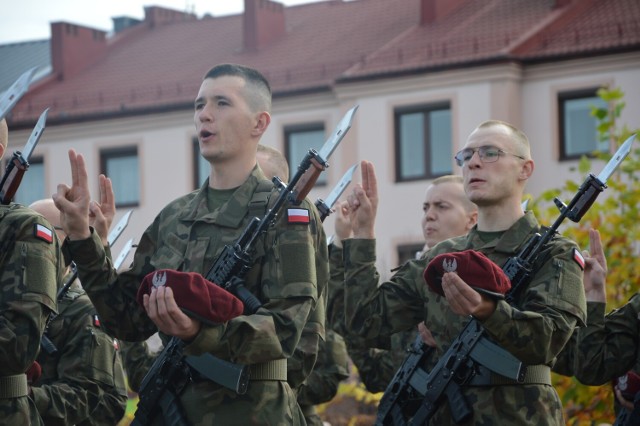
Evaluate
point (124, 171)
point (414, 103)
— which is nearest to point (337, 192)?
point (414, 103)

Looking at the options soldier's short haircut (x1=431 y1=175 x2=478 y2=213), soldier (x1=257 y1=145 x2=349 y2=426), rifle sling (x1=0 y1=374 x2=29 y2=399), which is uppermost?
soldier's short haircut (x1=431 y1=175 x2=478 y2=213)

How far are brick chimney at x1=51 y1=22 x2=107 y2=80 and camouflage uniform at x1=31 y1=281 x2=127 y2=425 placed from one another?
34.5 m

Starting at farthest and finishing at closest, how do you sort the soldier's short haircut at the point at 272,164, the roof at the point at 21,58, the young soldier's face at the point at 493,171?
the roof at the point at 21,58, the soldier's short haircut at the point at 272,164, the young soldier's face at the point at 493,171

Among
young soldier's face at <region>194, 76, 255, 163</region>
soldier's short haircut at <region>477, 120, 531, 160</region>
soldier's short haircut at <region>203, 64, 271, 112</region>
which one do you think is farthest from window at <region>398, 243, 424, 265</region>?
young soldier's face at <region>194, 76, 255, 163</region>

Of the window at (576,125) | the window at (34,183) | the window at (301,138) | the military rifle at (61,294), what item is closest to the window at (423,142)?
the window at (301,138)

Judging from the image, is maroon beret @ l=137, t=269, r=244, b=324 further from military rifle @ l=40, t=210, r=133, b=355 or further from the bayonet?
the bayonet

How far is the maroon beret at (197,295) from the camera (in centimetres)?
586

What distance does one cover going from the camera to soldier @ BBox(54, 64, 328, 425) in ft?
20.9

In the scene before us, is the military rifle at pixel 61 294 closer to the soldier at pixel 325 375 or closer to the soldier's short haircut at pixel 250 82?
the soldier's short haircut at pixel 250 82

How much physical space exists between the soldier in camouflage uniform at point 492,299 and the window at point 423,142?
25879mm

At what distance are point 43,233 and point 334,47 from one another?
103 feet

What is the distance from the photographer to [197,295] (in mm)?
5859

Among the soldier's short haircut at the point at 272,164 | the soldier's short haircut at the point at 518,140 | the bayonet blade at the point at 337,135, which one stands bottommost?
the soldier's short haircut at the point at 272,164

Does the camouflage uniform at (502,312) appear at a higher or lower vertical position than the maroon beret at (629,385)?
higher
